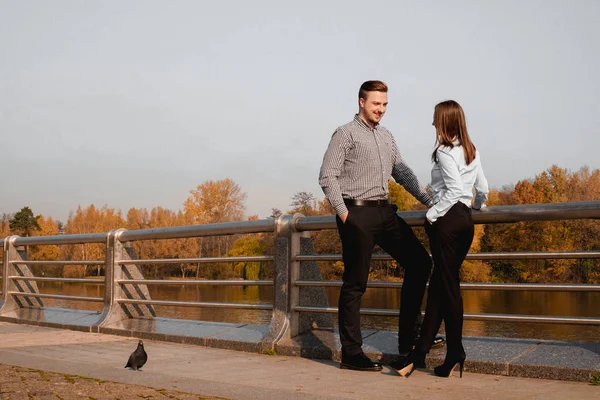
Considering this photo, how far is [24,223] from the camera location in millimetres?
138250

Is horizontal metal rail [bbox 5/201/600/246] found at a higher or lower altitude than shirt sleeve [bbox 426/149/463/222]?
lower

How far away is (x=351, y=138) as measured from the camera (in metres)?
5.23

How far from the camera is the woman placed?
4668mm

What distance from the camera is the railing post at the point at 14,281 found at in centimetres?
1039

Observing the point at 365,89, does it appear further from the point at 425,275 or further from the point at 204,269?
the point at 204,269

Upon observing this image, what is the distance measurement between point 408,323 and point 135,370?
1966 mm

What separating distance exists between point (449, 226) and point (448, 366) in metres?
0.90

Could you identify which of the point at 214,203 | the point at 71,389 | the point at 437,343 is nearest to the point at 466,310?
the point at 437,343

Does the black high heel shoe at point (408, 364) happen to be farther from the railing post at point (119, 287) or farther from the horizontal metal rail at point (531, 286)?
the railing post at point (119, 287)

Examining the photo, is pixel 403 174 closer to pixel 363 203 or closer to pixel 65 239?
pixel 363 203

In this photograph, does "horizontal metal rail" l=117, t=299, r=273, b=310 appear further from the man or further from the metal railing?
the man

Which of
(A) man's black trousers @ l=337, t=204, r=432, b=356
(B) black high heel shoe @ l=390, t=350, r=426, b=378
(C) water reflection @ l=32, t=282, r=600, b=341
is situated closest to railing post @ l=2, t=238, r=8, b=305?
(C) water reflection @ l=32, t=282, r=600, b=341

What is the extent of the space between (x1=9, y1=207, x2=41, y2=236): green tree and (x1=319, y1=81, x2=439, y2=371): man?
14115 cm

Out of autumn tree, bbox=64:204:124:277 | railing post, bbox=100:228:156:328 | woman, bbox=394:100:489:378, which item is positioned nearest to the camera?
woman, bbox=394:100:489:378
